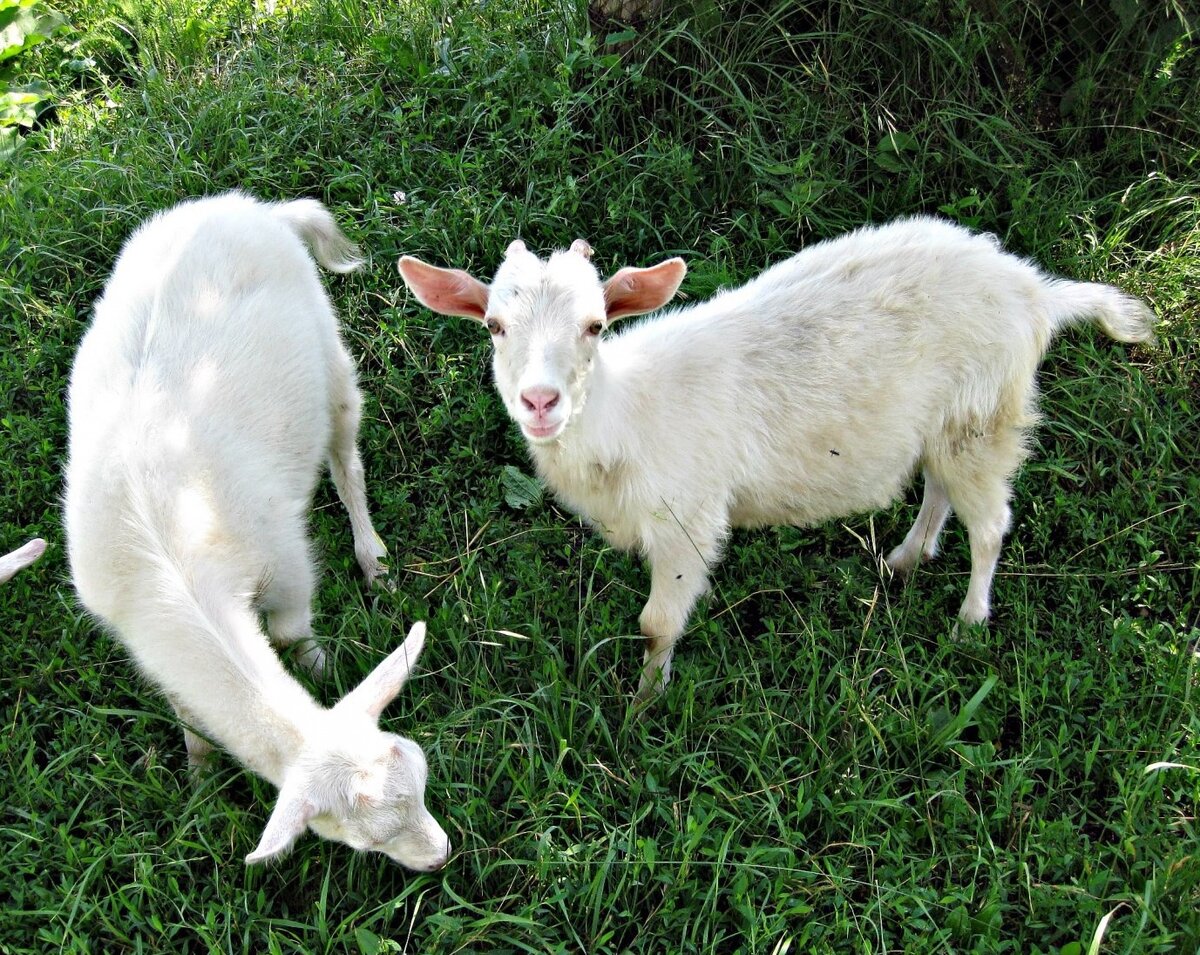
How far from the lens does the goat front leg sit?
131 inches

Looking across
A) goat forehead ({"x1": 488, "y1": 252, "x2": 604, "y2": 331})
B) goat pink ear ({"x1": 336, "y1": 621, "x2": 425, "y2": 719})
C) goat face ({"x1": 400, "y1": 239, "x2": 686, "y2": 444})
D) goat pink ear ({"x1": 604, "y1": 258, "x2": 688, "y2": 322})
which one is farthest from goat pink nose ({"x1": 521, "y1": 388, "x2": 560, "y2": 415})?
goat pink ear ({"x1": 336, "y1": 621, "x2": 425, "y2": 719})

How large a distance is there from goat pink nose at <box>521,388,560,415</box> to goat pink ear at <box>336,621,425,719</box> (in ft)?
2.14

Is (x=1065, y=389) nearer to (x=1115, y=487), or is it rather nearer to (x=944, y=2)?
(x=1115, y=487)

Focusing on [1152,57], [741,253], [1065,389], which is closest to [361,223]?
[741,253]

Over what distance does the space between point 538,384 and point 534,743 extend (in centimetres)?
108

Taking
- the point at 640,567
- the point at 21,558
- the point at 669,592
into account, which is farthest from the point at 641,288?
the point at 21,558

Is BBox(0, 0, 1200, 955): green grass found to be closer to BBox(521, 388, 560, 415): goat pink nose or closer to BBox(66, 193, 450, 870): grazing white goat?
BBox(66, 193, 450, 870): grazing white goat

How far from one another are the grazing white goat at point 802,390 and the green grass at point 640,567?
341mm

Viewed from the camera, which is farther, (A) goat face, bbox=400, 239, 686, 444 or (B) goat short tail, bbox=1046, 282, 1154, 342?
(B) goat short tail, bbox=1046, 282, 1154, 342

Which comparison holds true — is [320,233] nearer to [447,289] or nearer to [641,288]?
[447,289]

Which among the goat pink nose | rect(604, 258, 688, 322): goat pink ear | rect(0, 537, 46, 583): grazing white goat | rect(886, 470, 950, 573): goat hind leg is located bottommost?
rect(886, 470, 950, 573): goat hind leg

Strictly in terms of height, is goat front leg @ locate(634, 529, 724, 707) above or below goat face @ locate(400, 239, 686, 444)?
below

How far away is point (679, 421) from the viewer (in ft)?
10.9

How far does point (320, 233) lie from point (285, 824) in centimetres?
239
